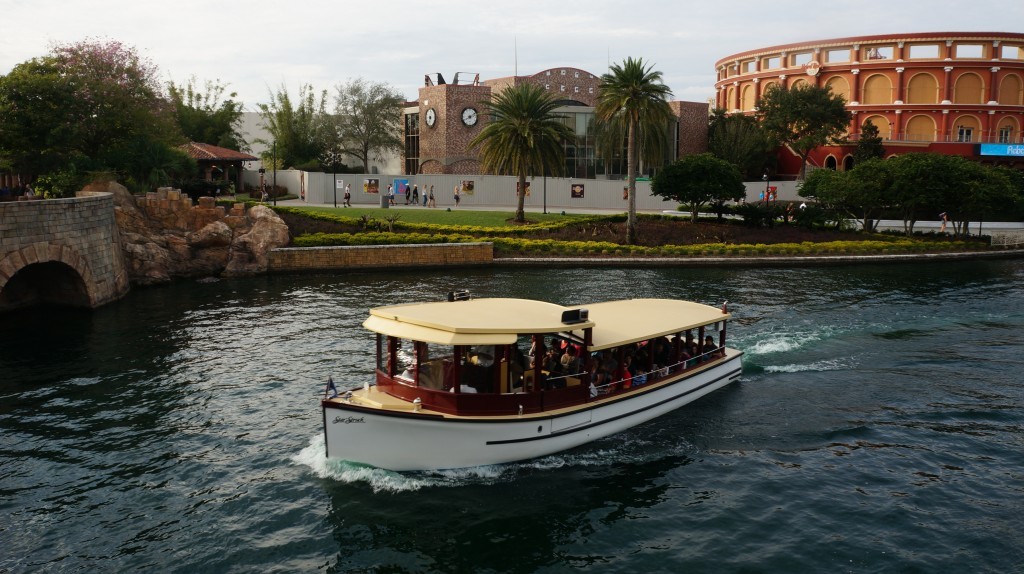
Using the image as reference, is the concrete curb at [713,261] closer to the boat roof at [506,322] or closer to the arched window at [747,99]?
the boat roof at [506,322]

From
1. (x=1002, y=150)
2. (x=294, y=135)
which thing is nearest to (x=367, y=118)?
(x=294, y=135)

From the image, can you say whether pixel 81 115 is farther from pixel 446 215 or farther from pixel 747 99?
pixel 747 99

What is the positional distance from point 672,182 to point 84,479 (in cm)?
4668

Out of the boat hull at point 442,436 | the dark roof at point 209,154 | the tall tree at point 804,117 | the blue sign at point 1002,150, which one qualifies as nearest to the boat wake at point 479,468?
the boat hull at point 442,436

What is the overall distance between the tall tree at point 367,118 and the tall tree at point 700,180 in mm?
38390

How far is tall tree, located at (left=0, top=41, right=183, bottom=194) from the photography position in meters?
45.2

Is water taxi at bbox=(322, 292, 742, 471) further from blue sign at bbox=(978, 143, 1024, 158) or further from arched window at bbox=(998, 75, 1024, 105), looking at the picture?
arched window at bbox=(998, 75, 1024, 105)

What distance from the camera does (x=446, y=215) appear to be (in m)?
60.0

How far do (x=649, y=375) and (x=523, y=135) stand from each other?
37452 mm

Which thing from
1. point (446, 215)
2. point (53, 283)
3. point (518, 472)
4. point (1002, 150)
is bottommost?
point (518, 472)

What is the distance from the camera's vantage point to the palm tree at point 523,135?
186ft

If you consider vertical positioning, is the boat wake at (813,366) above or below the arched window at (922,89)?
below

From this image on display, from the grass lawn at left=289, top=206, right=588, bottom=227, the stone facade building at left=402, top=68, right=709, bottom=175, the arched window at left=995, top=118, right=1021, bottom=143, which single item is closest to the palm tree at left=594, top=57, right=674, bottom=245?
the grass lawn at left=289, top=206, right=588, bottom=227

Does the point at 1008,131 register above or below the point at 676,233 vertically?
above
